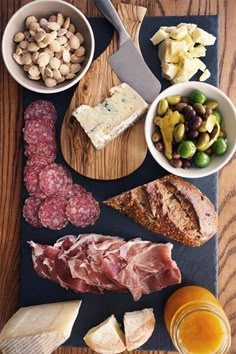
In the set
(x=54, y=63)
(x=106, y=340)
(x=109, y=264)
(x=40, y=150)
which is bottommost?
(x=106, y=340)

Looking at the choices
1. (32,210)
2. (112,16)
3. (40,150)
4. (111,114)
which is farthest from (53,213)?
(112,16)

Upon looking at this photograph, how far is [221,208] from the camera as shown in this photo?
1594 mm

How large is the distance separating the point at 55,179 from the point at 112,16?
422 millimetres

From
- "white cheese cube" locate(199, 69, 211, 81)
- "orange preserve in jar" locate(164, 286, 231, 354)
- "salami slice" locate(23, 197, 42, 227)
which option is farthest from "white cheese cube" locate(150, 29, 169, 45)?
"orange preserve in jar" locate(164, 286, 231, 354)

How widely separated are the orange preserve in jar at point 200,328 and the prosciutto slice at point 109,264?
0.10m

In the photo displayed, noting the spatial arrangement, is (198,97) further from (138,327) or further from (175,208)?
(138,327)

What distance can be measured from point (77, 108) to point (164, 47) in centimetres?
26

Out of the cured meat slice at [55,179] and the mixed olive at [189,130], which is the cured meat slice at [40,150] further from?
the mixed olive at [189,130]

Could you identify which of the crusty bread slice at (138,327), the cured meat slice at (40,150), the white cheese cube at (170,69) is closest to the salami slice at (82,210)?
the cured meat slice at (40,150)

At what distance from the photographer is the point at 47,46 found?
149cm

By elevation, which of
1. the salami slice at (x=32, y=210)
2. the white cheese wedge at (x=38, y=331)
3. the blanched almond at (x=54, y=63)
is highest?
the blanched almond at (x=54, y=63)

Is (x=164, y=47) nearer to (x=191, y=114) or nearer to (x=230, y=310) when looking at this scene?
(x=191, y=114)

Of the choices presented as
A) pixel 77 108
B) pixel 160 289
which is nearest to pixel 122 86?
pixel 77 108

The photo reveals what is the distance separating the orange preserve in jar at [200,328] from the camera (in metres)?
1.42
